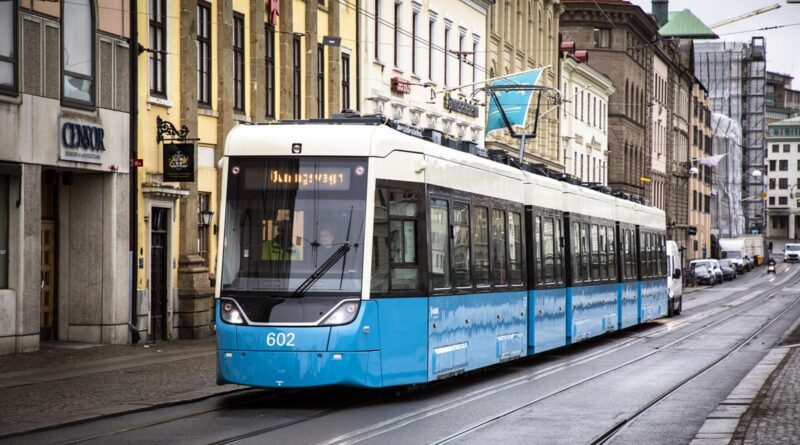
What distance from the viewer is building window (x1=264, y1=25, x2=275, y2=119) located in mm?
33938

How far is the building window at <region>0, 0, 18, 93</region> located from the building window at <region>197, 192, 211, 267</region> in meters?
7.44

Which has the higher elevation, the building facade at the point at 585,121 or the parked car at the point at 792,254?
the building facade at the point at 585,121

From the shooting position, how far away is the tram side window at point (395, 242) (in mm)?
16188

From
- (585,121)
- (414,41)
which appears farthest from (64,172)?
(585,121)

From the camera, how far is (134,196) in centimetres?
2744

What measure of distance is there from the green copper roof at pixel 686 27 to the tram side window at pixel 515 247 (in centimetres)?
12068

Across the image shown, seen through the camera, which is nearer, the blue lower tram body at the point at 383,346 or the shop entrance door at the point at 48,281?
the blue lower tram body at the point at 383,346

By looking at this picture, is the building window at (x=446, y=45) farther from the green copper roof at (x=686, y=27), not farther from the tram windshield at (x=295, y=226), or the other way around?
the green copper roof at (x=686, y=27)

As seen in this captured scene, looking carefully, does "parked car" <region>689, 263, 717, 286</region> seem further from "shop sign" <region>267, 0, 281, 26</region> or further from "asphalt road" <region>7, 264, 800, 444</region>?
"asphalt road" <region>7, 264, 800, 444</region>

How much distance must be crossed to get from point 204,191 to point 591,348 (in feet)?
29.1

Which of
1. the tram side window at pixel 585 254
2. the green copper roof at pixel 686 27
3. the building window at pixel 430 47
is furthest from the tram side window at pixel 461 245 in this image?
the green copper roof at pixel 686 27

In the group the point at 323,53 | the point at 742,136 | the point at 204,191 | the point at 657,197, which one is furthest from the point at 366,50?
the point at 742,136

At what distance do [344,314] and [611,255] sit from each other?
54.0ft

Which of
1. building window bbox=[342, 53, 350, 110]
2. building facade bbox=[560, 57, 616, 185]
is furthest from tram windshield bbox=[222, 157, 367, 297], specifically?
building facade bbox=[560, 57, 616, 185]
